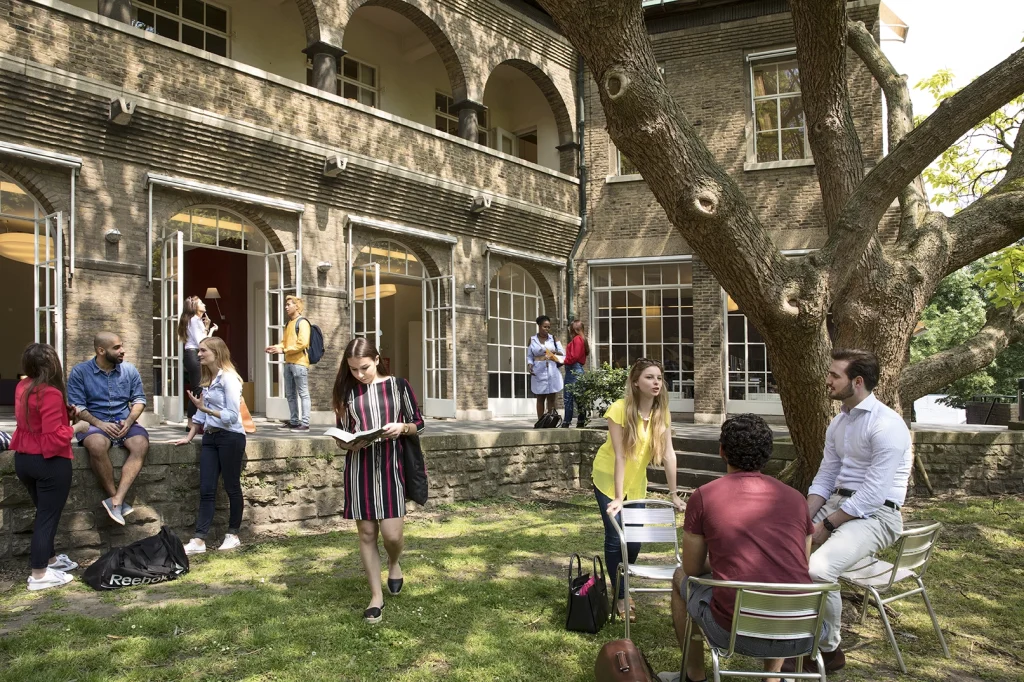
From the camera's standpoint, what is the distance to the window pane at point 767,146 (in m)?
15.4

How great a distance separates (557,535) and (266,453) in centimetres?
284

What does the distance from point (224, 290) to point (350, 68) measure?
476 centimetres

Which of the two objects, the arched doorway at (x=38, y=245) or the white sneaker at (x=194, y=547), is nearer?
the white sneaker at (x=194, y=547)

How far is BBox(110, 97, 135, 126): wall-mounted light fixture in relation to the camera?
9070 millimetres

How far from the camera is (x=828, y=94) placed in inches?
286

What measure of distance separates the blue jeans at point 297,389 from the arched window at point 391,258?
128 inches

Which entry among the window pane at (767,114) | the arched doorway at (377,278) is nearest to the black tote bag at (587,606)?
the arched doorway at (377,278)

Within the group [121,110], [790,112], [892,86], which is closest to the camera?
[892,86]

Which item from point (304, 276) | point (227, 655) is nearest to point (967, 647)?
point (227, 655)

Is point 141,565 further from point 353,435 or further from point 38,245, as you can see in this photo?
point 38,245

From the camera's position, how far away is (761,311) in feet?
19.7

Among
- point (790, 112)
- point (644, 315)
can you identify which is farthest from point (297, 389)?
point (790, 112)

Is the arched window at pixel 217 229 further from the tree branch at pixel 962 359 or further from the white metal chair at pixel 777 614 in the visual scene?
the white metal chair at pixel 777 614

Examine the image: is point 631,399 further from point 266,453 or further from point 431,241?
point 431,241
